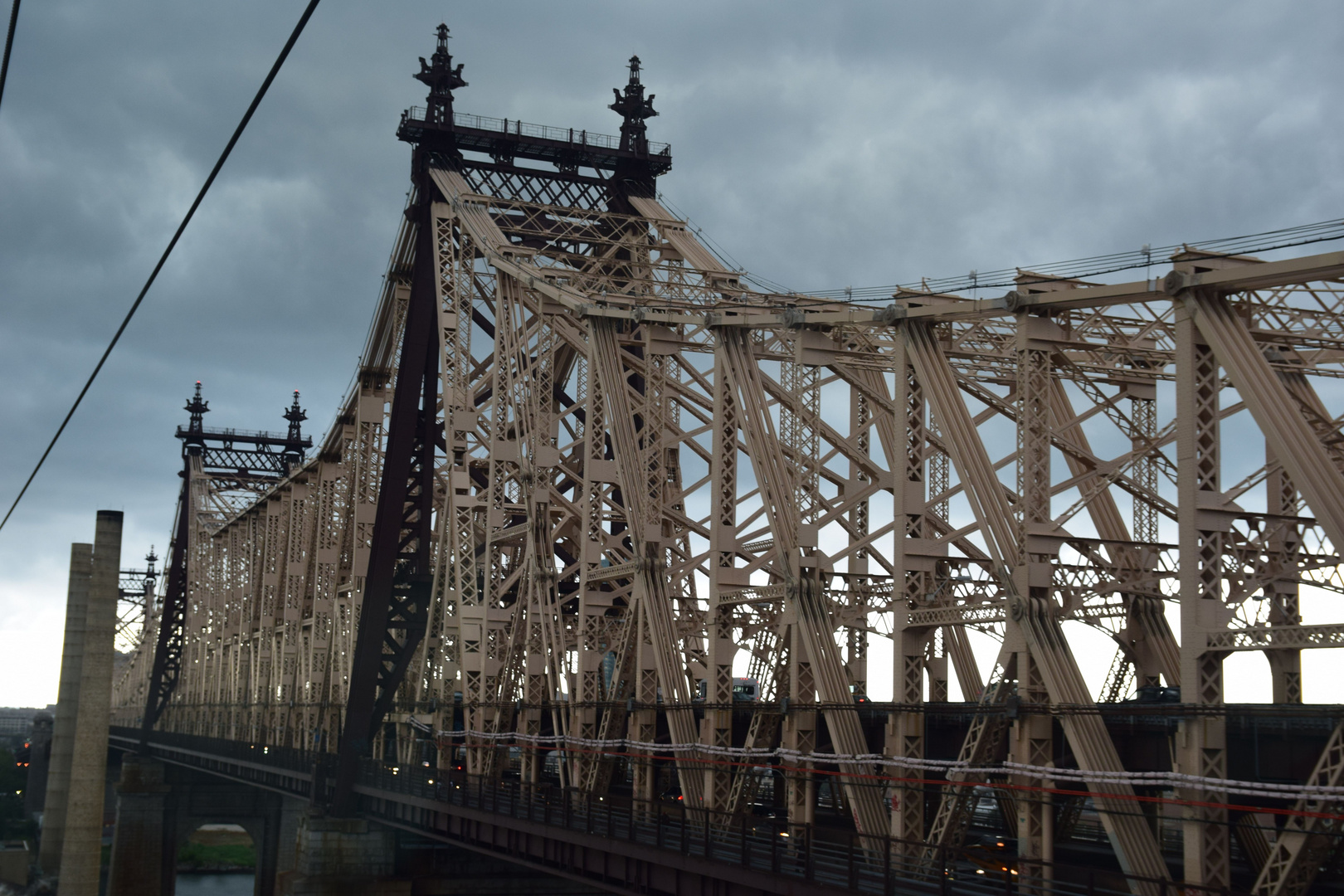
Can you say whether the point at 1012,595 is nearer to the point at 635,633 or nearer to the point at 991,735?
the point at 991,735

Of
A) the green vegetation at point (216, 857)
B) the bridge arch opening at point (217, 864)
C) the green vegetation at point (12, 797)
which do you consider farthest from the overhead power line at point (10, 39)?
the green vegetation at point (12, 797)

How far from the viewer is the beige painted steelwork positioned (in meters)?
22.2

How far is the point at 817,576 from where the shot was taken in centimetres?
3259

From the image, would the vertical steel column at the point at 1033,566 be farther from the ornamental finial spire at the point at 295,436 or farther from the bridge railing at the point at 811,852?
the ornamental finial spire at the point at 295,436

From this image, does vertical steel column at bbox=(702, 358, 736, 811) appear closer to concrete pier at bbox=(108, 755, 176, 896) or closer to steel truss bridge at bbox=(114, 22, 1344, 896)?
steel truss bridge at bbox=(114, 22, 1344, 896)

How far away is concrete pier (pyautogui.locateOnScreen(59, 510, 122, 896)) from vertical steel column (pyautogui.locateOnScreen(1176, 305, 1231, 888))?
75.0 meters

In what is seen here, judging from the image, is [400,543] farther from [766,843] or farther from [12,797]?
[12,797]

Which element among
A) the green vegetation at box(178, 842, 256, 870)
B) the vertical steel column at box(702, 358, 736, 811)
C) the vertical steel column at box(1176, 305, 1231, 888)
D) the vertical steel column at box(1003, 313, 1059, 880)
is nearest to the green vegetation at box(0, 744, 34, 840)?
the green vegetation at box(178, 842, 256, 870)

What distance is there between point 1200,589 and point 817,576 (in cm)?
1172

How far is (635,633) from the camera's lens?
41625mm

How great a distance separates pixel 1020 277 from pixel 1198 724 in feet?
29.7

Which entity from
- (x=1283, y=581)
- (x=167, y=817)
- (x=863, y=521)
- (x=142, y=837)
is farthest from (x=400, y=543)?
(x=167, y=817)

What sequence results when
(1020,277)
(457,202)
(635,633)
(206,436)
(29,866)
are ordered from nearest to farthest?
(1020,277)
(635,633)
(457,202)
(29,866)
(206,436)

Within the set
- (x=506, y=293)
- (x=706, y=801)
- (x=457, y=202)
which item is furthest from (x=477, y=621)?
(x=706, y=801)
